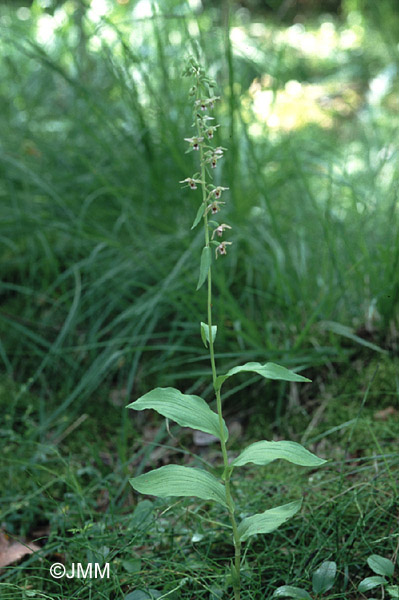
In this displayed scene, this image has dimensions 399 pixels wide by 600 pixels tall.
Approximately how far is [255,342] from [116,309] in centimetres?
53

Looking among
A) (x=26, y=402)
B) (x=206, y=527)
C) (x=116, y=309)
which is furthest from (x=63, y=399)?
(x=206, y=527)

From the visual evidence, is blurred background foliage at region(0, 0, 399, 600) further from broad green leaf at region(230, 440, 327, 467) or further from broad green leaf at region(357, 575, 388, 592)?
broad green leaf at region(230, 440, 327, 467)

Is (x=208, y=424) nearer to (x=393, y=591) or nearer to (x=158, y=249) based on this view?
(x=393, y=591)

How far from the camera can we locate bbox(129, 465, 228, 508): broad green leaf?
0.81m

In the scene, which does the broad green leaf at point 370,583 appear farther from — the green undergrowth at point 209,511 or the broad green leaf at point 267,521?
the broad green leaf at point 267,521

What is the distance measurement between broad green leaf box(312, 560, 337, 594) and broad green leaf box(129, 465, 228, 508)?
18cm

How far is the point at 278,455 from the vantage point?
82 cm

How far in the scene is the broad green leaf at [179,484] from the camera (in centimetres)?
81

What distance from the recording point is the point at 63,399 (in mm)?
1673

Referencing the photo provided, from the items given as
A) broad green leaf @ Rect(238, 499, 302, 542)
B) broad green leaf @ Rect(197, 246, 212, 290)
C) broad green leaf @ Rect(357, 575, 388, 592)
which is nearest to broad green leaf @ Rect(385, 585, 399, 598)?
broad green leaf @ Rect(357, 575, 388, 592)

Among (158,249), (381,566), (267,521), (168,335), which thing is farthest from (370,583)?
(158,249)

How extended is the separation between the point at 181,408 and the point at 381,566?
0.37 meters

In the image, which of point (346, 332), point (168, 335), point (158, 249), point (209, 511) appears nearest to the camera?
point (209, 511)

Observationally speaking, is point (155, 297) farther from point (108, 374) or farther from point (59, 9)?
point (59, 9)
